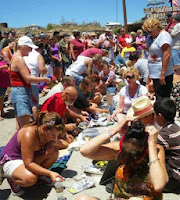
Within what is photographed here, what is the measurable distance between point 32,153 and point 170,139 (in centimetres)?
139

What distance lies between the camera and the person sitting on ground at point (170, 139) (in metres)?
2.22

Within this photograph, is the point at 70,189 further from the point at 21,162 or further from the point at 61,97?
the point at 61,97

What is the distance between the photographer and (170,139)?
2.21m

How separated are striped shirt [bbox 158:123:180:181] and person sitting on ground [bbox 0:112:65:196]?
1054 mm

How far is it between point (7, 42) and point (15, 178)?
553 cm

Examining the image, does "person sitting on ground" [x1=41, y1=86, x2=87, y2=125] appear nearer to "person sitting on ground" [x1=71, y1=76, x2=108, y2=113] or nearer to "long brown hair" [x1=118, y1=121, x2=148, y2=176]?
"person sitting on ground" [x1=71, y1=76, x2=108, y2=113]

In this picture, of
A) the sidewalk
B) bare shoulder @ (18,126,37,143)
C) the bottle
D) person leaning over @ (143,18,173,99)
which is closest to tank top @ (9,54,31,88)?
bare shoulder @ (18,126,37,143)

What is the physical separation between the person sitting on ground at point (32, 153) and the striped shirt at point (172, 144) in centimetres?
105

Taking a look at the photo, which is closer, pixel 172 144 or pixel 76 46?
pixel 172 144

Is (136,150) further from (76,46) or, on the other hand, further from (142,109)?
(76,46)

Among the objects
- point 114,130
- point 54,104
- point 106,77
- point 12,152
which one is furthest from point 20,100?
point 106,77

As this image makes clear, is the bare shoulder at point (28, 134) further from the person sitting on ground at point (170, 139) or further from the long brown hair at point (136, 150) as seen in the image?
the person sitting on ground at point (170, 139)

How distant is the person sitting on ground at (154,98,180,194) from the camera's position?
7.29 feet

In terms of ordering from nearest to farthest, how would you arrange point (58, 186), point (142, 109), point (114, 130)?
point (114, 130) → point (58, 186) → point (142, 109)
